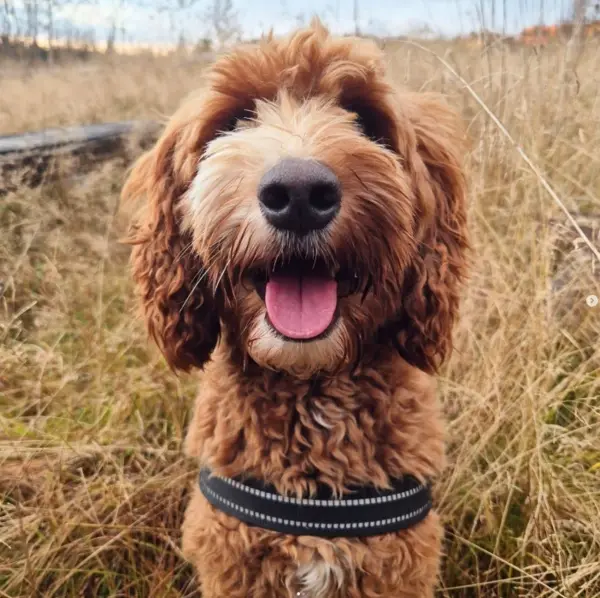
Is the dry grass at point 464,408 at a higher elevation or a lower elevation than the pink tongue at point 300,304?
lower

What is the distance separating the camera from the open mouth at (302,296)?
1.84 metres

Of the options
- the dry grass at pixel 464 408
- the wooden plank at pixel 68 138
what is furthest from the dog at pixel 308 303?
the wooden plank at pixel 68 138

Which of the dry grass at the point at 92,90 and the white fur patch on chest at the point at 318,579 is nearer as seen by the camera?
the white fur patch on chest at the point at 318,579

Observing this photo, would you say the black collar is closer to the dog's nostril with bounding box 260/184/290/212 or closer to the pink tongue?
the pink tongue

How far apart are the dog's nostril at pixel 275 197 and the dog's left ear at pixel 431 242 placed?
524 millimetres

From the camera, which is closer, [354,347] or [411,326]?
[354,347]

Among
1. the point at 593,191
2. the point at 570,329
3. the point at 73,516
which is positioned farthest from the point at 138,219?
the point at 593,191

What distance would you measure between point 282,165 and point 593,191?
95.9 inches

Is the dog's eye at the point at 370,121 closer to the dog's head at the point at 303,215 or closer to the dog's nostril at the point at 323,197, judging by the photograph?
the dog's head at the point at 303,215

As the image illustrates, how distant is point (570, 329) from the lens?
122 inches

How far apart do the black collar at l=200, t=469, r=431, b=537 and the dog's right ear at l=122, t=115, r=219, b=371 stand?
0.43 metres

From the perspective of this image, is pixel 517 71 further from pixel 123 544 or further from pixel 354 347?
pixel 123 544

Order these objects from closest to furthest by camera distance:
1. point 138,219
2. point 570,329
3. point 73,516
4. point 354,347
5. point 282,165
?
point 282,165, point 354,347, point 138,219, point 73,516, point 570,329

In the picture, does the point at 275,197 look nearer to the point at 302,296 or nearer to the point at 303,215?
the point at 303,215
